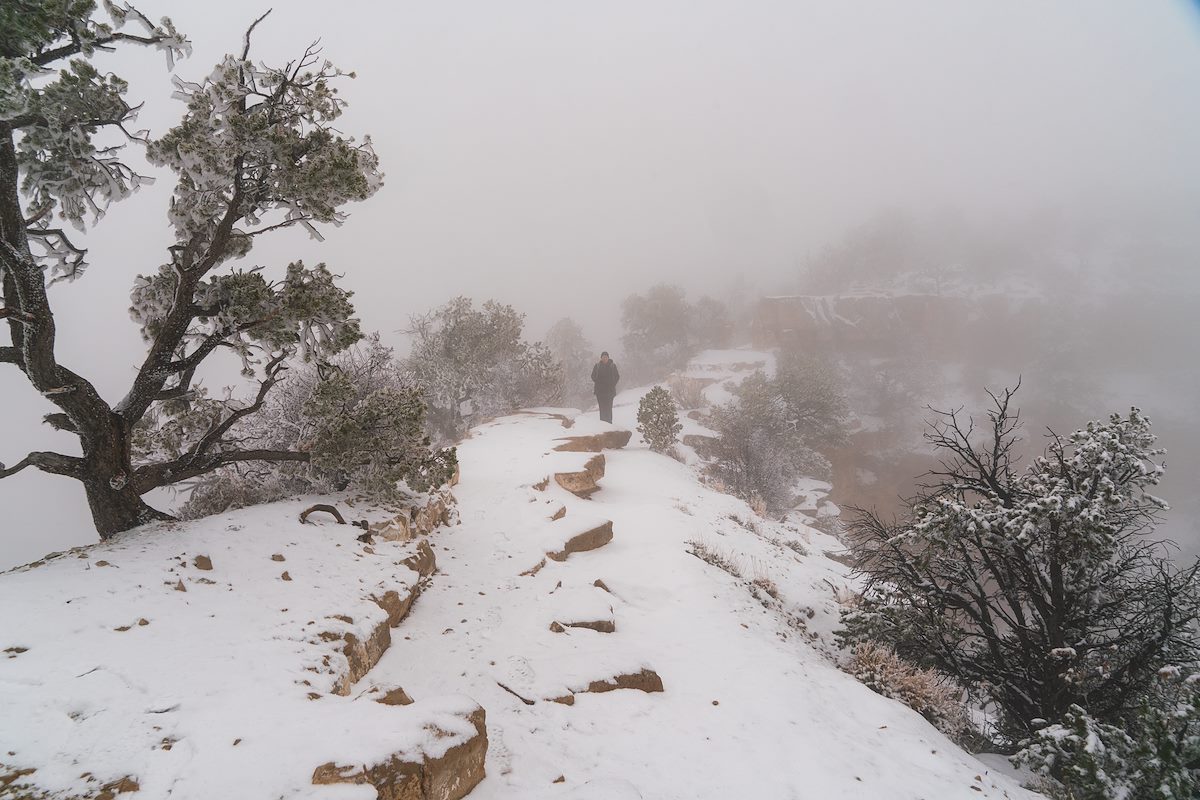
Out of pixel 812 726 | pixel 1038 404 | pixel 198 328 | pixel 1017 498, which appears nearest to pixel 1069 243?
pixel 1038 404

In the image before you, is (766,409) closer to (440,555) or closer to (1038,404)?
(440,555)

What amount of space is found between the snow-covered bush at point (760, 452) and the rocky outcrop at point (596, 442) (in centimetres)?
459

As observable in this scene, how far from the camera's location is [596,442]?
56.4ft

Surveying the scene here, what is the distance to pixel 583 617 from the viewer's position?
6527 millimetres

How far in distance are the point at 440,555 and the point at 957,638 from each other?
323 inches

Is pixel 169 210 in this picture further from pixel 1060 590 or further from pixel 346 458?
pixel 1060 590

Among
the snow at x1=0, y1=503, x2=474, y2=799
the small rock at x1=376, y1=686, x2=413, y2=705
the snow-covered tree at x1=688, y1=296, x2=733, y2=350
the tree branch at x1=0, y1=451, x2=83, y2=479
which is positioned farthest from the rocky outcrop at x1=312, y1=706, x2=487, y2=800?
the snow-covered tree at x1=688, y1=296, x2=733, y2=350

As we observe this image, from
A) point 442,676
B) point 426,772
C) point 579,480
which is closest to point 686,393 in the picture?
point 579,480

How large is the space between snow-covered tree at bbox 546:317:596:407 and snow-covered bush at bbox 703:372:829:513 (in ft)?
48.3

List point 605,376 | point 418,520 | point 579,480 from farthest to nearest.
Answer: point 605,376 → point 579,480 → point 418,520

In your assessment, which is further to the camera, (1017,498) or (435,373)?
(435,373)

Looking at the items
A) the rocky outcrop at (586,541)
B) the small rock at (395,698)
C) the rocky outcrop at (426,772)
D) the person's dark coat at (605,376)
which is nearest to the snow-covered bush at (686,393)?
the person's dark coat at (605,376)

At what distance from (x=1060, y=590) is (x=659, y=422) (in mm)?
14087

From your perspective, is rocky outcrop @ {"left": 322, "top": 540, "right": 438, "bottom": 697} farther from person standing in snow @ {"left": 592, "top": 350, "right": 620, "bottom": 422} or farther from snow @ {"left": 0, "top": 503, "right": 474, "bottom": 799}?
person standing in snow @ {"left": 592, "top": 350, "right": 620, "bottom": 422}
